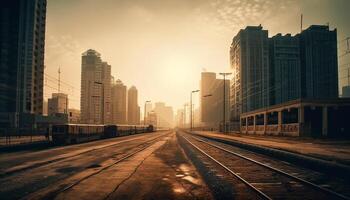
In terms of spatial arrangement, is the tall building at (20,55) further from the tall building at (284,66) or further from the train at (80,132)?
the tall building at (284,66)

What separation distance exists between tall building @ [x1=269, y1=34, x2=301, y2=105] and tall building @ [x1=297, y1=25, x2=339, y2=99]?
183 inches

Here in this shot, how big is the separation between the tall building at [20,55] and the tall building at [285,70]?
11290cm

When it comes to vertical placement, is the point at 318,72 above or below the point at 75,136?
above

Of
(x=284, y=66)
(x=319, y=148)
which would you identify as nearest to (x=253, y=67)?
(x=284, y=66)

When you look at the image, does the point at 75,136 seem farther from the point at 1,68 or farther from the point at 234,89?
the point at 234,89

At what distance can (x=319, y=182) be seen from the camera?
12406mm

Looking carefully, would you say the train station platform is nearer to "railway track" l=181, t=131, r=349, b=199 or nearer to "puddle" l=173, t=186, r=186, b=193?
"railway track" l=181, t=131, r=349, b=199

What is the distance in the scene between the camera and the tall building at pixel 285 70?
16400 cm

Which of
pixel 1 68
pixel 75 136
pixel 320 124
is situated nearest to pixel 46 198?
pixel 75 136

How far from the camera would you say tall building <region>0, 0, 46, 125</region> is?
116m

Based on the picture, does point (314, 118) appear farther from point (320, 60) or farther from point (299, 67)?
point (320, 60)

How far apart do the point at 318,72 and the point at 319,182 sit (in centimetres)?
16571

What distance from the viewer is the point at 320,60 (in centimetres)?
16200

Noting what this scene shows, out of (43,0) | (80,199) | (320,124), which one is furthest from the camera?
(43,0)
